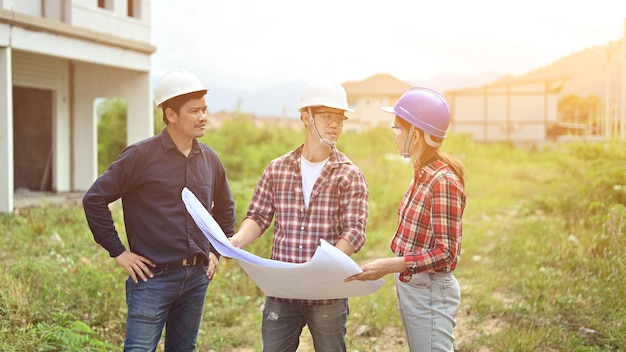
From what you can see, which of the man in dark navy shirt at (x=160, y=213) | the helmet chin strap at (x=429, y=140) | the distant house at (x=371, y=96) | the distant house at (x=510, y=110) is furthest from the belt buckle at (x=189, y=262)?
the distant house at (x=371, y=96)

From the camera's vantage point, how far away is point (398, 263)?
327cm

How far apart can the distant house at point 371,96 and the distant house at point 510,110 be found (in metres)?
18.8

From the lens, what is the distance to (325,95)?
3.60 m

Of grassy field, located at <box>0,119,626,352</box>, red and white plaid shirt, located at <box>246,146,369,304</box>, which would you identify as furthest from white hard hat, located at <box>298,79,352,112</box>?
grassy field, located at <box>0,119,626,352</box>

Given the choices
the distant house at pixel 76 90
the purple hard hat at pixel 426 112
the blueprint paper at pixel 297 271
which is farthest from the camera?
the distant house at pixel 76 90

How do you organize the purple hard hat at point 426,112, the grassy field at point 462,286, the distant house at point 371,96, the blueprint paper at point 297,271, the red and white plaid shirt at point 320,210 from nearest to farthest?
the blueprint paper at point 297,271, the purple hard hat at point 426,112, the red and white plaid shirt at point 320,210, the grassy field at point 462,286, the distant house at point 371,96

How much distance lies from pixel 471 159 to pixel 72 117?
17305 mm

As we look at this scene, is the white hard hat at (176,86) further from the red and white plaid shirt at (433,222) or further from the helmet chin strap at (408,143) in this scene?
the red and white plaid shirt at (433,222)

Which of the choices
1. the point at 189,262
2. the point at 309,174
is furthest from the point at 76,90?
the point at 309,174

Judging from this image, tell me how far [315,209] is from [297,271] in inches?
17.7

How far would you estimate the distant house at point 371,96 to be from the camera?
6662 cm

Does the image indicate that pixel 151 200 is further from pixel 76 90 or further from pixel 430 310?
pixel 76 90

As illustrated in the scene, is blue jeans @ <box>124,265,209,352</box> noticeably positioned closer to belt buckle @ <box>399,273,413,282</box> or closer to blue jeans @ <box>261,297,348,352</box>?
blue jeans @ <box>261,297,348,352</box>

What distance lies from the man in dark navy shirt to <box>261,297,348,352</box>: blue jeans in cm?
48
